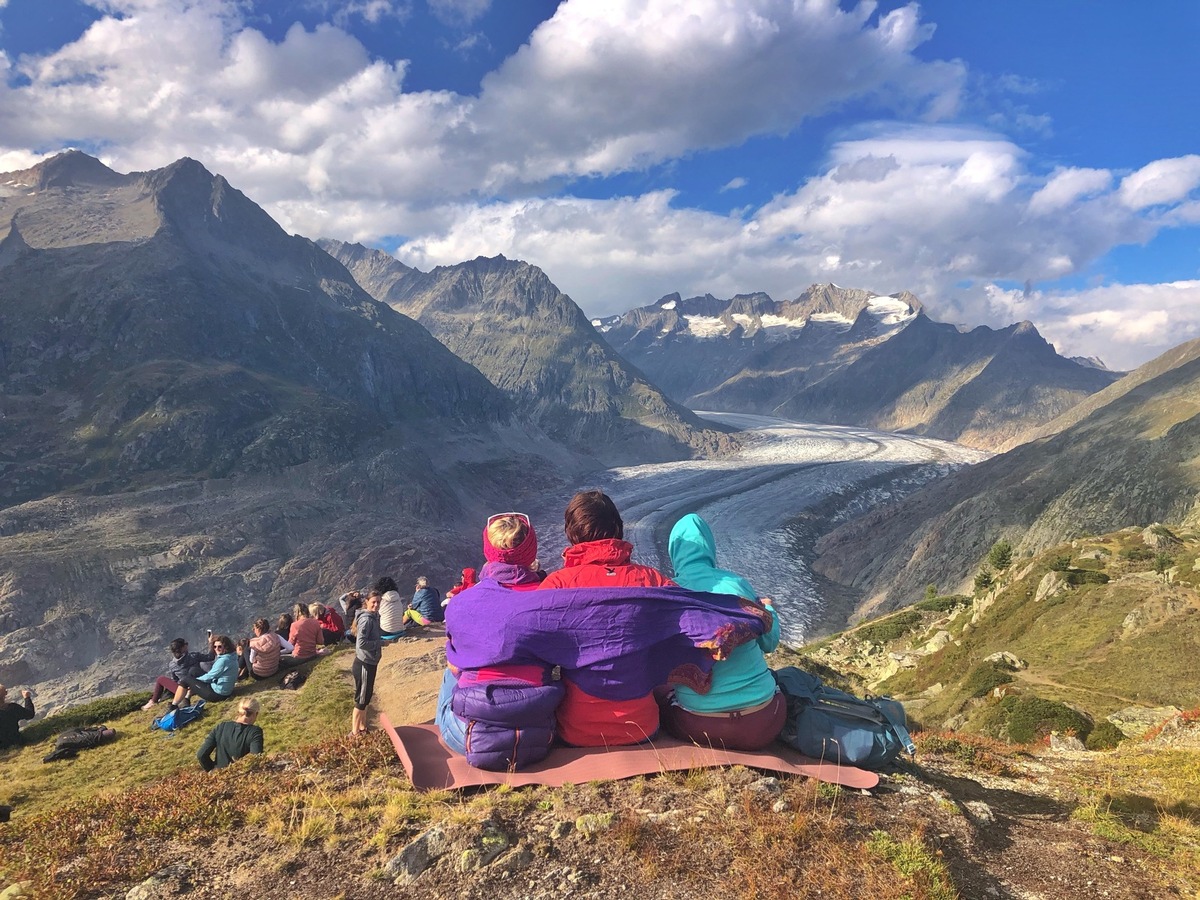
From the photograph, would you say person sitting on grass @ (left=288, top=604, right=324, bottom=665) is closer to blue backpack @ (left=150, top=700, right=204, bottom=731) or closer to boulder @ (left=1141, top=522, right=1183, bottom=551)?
blue backpack @ (left=150, top=700, right=204, bottom=731)

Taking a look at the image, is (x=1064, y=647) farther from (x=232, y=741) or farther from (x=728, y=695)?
(x=232, y=741)

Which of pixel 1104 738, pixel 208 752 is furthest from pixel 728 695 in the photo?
pixel 1104 738

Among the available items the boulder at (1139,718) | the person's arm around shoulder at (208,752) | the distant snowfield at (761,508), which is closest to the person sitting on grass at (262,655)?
the person's arm around shoulder at (208,752)

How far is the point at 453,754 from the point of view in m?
7.89

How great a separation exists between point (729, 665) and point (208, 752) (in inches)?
345

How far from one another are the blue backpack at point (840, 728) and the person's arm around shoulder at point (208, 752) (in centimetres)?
904

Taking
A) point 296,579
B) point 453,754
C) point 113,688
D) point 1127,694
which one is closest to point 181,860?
point 453,754

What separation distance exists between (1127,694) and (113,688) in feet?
291

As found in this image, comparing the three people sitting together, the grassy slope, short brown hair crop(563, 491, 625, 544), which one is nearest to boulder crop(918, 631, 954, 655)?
the grassy slope

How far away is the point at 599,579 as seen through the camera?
22.6 feet

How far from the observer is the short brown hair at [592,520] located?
24.1 feet

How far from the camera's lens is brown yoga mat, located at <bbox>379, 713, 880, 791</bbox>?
7.17 m

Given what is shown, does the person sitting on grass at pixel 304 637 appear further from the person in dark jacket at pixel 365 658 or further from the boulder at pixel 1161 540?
the boulder at pixel 1161 540

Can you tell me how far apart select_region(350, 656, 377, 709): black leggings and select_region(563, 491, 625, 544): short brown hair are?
752cm
